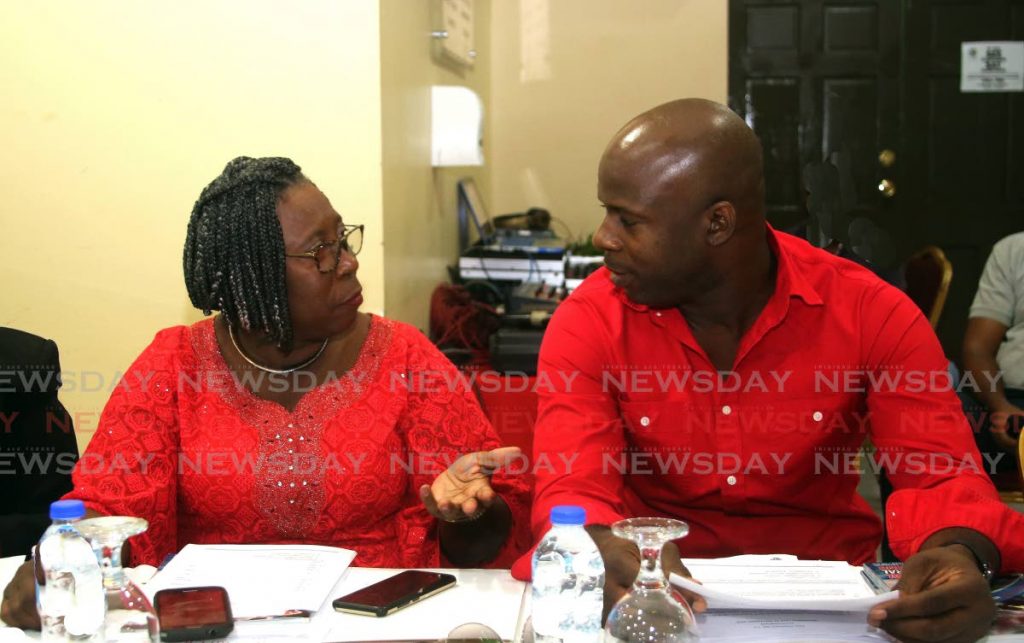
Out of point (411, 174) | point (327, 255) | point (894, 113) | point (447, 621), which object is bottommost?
point (447, 621)

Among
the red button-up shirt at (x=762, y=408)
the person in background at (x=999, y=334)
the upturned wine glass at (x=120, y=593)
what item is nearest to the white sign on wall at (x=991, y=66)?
the person in background at (x=999, y=334)

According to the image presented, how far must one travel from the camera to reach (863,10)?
514cm

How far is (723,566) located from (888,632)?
0.83ft

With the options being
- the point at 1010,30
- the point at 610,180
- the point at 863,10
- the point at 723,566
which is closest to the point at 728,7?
the point at 863,10

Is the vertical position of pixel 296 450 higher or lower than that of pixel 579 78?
lower

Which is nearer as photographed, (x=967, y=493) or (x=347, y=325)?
(x=967, y=493)

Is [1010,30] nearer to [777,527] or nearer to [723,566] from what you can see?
[777,527]

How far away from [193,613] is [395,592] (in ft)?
0.93

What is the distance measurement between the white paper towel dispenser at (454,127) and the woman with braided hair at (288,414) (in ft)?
6.09

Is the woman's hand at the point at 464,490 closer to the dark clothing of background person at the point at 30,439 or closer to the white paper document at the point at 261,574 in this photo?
the white paper document at the point at 261,574

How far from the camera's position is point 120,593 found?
49.6 inches

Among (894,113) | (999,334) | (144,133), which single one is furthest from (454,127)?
(894,113)

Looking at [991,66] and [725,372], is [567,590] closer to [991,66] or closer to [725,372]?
[725,372]

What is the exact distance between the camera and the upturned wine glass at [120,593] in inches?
48.1
